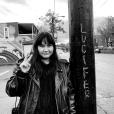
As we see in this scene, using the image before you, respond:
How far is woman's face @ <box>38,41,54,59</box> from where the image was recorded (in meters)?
1.83

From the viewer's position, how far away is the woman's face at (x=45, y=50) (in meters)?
1.83

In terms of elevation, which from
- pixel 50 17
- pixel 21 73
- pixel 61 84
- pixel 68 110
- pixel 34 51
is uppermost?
pixel 50 17

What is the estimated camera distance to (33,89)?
1.77 m

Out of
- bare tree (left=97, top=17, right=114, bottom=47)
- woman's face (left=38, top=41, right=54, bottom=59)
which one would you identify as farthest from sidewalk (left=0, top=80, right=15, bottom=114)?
bare tree (left=97, top=17, right=114, bottom=47)

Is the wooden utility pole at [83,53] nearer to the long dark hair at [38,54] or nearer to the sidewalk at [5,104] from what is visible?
the long dark hair at [38,54]

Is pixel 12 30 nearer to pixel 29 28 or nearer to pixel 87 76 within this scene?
pixel 29 28

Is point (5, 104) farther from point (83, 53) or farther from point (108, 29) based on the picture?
point (108, 29)

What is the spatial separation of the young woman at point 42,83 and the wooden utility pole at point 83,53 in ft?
0.36

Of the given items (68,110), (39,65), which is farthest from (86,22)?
(68,110)

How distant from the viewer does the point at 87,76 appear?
69.0 inches

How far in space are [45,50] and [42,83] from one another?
32 centimetres

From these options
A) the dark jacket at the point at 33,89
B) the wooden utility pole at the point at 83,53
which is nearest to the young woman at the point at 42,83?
the dark jacket at the point at 33,89

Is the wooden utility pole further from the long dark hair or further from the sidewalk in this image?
the sidewalk

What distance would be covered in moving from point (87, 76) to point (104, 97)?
162 inches
